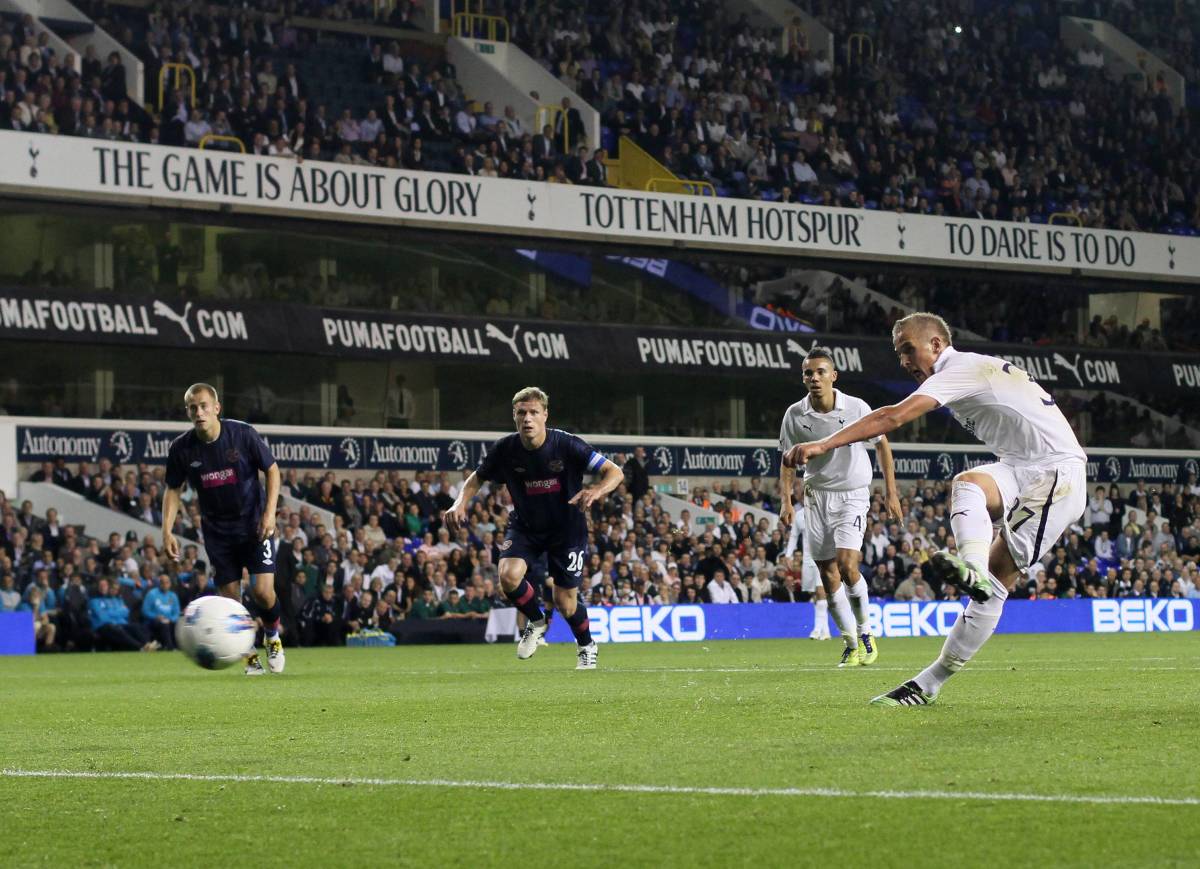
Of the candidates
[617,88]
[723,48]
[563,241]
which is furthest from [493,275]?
[723,48]

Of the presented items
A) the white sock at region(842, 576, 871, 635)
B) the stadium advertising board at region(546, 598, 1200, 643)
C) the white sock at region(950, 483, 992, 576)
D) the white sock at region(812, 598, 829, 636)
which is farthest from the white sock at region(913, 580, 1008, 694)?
the stadium advertising board at region(546, 598, 1200, 643)

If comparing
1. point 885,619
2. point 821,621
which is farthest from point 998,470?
point 885,619

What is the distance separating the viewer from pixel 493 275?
37.2 meters

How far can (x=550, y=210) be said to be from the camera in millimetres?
36000

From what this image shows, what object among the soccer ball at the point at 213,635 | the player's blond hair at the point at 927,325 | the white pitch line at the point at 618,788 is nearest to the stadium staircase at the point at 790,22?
the soccer ball at the point at 213,635

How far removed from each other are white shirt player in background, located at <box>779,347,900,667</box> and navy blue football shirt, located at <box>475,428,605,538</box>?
171cm

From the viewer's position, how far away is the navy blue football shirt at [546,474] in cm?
1510

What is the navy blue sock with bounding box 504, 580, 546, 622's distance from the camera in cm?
1533

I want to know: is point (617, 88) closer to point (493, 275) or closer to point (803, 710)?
point (493, 275)

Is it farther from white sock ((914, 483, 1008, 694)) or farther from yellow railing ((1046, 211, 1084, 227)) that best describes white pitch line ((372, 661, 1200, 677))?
yellow railing ((1046, 211, 1084, 227))

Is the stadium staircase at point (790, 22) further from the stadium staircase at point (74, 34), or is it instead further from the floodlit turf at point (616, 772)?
the floodlit turf at point (616, 772)

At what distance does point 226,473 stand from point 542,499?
257cm

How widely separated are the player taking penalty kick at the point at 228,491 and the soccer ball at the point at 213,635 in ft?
9.88

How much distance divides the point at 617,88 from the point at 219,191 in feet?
35.2
